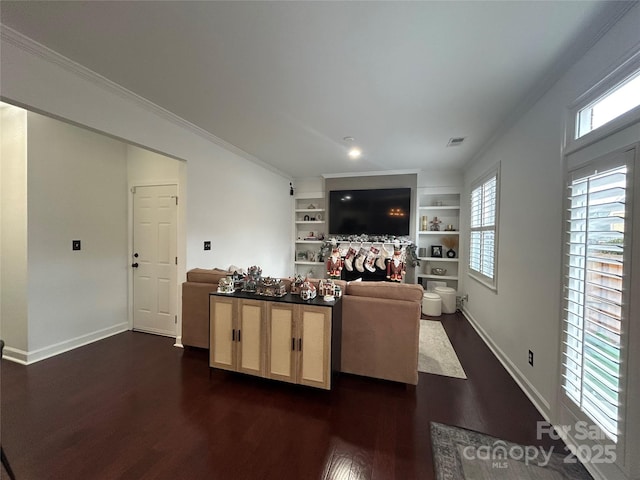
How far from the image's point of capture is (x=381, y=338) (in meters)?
2.31

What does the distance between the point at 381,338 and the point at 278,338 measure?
3.08 ft

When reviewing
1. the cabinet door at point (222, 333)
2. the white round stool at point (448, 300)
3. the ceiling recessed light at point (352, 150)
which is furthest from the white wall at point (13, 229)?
the white round stool at point (448, 300)

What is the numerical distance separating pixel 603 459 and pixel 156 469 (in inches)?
99.3

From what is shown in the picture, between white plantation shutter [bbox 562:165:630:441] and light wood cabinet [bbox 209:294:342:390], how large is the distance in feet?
5.31

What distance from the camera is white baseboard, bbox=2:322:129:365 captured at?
8.56ft

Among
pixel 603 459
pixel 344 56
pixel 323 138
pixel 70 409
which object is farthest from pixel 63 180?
pixel 603 459

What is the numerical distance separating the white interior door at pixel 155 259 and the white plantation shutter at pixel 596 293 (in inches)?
159

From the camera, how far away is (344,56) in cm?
183

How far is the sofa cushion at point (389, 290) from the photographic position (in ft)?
7.50

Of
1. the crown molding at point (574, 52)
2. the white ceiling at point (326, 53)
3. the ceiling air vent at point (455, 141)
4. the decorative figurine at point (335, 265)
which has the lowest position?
the decorative figurine at point (335, 265)

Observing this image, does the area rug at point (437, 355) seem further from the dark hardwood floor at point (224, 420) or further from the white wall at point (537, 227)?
the white wall at point (537, 227)

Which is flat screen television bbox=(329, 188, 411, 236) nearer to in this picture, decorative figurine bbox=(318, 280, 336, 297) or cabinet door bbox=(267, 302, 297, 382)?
decorative figurine bbox=(318, 280, 336, 297)

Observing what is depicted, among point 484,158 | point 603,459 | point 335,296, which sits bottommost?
point 603,459

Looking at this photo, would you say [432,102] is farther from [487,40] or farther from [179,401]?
[179,401]
